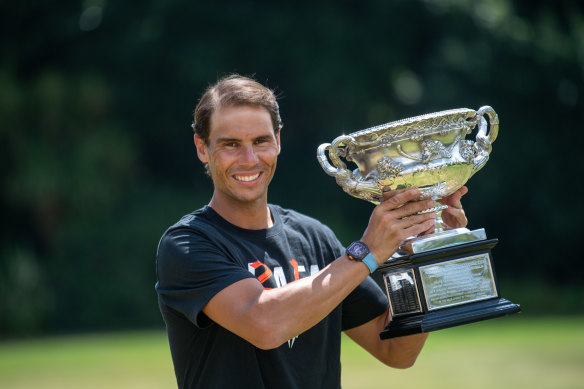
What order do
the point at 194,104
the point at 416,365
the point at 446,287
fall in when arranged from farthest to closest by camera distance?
the point at 194,104, the point at 416,365, the point at 446,287

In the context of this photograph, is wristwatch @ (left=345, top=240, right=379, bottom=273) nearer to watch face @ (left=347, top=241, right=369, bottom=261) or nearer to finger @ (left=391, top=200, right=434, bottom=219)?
watch face @ (left=347, top=241, right=369, bottom=261)

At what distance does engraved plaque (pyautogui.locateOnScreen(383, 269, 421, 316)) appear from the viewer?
2.71 m

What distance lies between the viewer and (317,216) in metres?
18.2

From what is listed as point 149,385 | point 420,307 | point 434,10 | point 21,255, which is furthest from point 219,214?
point 434,10

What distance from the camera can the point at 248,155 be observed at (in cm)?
256

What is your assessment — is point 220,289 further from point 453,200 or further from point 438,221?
point 453,200

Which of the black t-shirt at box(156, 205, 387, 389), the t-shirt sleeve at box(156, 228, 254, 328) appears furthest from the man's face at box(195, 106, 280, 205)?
the t-shirt sleeve at box(156, 228, 254, 328)

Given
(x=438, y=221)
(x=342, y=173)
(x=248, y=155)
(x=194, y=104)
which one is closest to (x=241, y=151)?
(x=248, y=155)

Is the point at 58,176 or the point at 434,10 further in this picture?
the point at 434,10

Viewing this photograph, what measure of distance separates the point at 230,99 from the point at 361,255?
690 millimetres

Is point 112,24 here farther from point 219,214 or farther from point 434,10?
point 219,214

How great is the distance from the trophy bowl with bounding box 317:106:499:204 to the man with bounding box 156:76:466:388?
95mm

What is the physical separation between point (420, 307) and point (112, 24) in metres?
17.3

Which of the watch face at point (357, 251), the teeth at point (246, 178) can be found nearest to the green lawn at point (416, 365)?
the teeth at point (246, 178)
